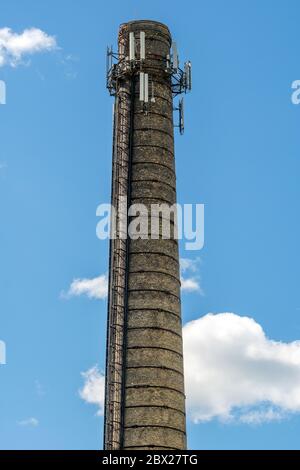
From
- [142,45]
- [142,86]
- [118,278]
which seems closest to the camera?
[118,278]

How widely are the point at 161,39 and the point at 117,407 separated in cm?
2071

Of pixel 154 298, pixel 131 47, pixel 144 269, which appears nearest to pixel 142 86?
pixel 131 47

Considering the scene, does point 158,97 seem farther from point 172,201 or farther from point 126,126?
point 172,201

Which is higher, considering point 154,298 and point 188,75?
point 188,75

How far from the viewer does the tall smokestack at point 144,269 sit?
50.5 m

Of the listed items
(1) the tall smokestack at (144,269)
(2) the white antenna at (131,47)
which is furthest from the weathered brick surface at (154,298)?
(2) the white antenna at (131,47)

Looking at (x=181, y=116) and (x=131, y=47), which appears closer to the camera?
(x=131, y=47)

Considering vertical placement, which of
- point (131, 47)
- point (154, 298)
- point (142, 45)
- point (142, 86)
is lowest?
point (154, 298)

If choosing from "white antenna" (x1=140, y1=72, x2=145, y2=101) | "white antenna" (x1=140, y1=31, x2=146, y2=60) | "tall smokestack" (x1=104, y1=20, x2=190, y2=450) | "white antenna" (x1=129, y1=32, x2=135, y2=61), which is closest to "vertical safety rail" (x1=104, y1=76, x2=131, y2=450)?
"tall smokestack" (x1=104, y1=20, x2=190, y2=450)

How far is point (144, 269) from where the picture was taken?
52844 mm

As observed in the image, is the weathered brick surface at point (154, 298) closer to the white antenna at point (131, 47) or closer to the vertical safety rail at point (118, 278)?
the vertical safety rail at point (118, 278)

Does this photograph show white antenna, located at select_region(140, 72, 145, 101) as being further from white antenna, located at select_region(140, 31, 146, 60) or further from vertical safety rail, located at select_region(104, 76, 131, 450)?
white antenna, located at select_region(140, 31, 146, 60)

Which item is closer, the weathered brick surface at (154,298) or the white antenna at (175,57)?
the weathered brick surface at (154,298)

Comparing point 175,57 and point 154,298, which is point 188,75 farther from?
point 154,298
